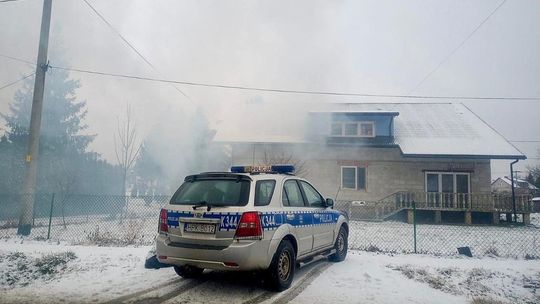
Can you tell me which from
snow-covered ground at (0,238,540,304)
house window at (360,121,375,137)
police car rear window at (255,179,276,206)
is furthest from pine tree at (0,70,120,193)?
house window at (360,121,375,137)

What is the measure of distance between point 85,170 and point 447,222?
2061 centimetres

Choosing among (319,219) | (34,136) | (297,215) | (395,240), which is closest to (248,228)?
(297,215)

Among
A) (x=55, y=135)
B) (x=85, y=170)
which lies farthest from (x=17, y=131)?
(x=85, y=170)

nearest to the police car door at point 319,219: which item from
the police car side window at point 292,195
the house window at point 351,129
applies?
the police car side window at point 292,195

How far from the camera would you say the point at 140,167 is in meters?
32.8

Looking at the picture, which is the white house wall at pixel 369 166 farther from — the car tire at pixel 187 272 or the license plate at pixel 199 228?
the license plate at pixel 199 228

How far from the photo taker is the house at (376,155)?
1664 centimetres

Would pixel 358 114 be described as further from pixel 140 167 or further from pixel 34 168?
pixel 140 167

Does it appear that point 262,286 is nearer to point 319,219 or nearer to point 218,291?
point 218,291

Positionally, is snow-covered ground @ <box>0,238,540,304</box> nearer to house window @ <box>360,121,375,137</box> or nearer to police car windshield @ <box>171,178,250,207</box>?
police car windshield @ <box>171,178,250,207</box>

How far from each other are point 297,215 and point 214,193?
4.37 ft

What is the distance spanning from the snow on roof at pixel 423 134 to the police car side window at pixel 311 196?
1113 cm

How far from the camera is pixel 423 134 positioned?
18625mm

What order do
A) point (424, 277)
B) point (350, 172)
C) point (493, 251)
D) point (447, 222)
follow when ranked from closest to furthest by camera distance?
1. point (424, 277)
2. point (493, 251)
3. point (447, 222)
4. point (350, 172)
